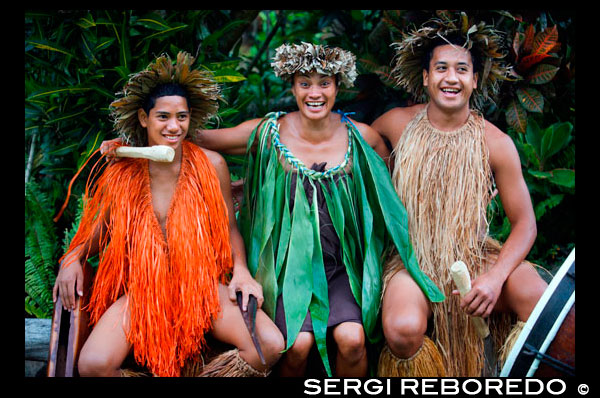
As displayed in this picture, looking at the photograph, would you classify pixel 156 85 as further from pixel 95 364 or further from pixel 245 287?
pixel 95 364

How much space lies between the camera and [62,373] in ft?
8.36

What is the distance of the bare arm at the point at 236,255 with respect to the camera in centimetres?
264

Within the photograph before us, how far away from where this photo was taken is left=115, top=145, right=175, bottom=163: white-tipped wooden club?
101 inches

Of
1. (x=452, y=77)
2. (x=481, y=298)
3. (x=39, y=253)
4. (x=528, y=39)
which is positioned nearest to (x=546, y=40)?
(x=528, y=39)

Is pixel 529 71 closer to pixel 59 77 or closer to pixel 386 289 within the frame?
pixel 386 289

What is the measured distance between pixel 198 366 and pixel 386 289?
89cm

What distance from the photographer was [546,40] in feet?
10.8

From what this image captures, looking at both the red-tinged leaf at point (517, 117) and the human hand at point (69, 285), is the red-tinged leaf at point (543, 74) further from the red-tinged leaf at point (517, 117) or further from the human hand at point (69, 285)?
the human hand at point (69, 285)

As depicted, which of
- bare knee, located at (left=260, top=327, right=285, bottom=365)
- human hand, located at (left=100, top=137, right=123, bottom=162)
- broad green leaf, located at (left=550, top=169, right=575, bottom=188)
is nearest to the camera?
bare knee, located at (left=260, top=327, right=285, bottom=365)

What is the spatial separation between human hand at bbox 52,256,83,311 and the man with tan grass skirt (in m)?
1.33

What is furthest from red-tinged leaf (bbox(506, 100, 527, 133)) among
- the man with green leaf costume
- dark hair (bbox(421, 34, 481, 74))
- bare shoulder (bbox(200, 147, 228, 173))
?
bare shoulder (bbox(200, 147, 228, 173))

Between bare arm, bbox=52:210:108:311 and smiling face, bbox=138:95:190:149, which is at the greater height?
smiling face, bbox=138:95:190:149

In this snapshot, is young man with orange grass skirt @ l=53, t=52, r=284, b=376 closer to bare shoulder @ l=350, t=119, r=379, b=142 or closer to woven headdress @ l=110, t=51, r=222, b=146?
woven headdress @ l=110, t=51, r=222, b=146

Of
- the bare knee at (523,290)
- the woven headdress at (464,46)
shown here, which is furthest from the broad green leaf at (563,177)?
the bare knee at (523,290)
